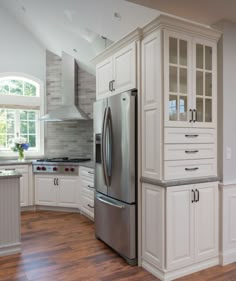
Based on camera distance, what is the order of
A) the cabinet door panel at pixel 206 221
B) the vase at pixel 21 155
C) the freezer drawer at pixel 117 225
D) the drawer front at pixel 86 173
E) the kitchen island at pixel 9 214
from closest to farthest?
the cabinet door panel at pixel 206 221, the freezer drawer at pixel 117 225, the kitchen island at pixel 9 214, the drawer front at pixel 86 173, the vase at pixel 21 155

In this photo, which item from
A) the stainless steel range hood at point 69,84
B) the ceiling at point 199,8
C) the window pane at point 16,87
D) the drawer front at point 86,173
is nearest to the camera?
the ceiling at point 199,8

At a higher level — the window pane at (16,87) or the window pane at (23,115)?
the window pane at (16,87)

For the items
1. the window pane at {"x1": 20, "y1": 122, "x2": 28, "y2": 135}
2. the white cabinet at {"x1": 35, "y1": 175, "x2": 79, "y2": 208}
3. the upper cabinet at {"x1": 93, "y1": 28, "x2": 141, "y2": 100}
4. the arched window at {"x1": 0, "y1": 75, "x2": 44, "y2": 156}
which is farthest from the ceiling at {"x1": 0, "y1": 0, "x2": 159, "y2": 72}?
the white cabinet at {"x1": 35, "y1": 175, "x2": 79, "y2": 208}

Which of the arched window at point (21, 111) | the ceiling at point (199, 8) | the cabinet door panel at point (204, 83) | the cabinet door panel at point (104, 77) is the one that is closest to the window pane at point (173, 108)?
the cabinet door panel at point (204, 83)

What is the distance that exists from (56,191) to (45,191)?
9.2 inches

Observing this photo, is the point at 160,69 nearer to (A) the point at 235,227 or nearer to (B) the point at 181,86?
(B) the point at 181,86

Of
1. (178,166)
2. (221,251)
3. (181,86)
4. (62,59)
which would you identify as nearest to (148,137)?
(178,166)

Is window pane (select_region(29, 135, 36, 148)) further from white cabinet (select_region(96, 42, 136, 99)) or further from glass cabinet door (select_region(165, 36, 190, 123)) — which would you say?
glass cabinet door (select_region(165, 36, 190, 123))

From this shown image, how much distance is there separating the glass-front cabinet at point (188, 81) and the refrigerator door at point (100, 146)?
0.93 meters

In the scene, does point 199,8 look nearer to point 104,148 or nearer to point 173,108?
point 173,108

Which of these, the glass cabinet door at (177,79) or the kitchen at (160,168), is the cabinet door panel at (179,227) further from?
the glass cabinet door at (177,79)

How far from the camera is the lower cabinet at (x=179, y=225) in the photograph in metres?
2.43

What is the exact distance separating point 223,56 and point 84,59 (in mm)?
2937

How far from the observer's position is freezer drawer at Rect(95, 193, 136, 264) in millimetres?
2729
